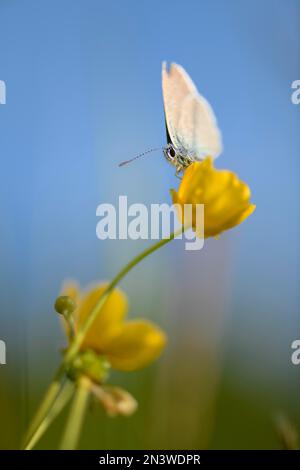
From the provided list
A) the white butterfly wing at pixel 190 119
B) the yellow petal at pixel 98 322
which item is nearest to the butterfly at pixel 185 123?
the white butterfly wing at pixel 190 119

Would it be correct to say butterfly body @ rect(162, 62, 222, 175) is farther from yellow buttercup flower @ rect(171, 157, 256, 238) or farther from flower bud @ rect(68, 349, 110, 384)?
flower bud @ rect(68, 349, 110, 384)

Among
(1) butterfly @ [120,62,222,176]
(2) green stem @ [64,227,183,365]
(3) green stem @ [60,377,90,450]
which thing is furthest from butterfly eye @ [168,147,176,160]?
(3) green stem @ [60,377,90,450]

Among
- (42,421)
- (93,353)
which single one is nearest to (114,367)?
(93,353)

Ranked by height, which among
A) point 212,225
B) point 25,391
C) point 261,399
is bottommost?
point 261,399

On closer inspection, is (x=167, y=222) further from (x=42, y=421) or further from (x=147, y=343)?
(x=42, y=421)

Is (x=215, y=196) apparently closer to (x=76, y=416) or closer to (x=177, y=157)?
(x=177, y=157)
